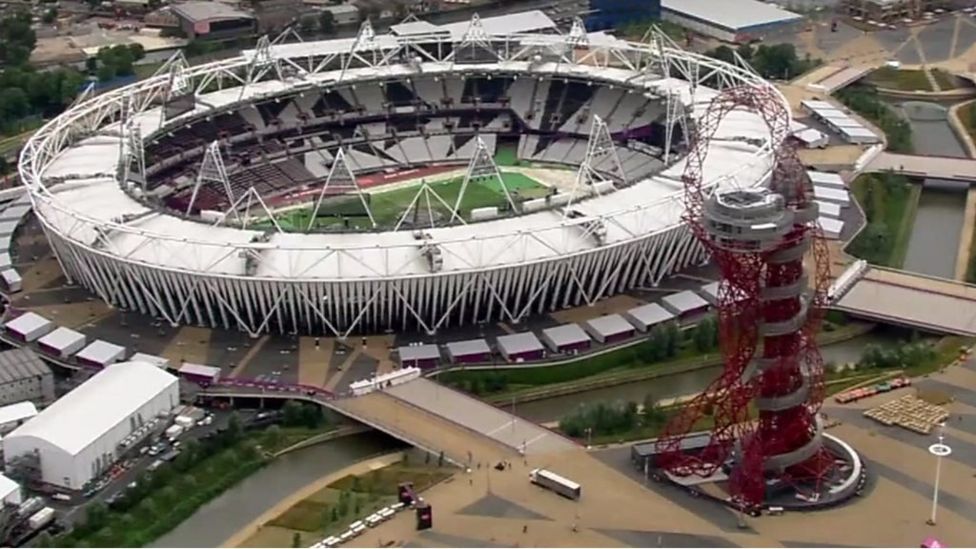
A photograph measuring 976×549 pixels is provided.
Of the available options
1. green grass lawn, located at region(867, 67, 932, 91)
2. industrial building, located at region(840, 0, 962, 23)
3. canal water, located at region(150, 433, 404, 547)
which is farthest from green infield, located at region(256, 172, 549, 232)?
industrial building, located at region(840, 0, 962, 23)

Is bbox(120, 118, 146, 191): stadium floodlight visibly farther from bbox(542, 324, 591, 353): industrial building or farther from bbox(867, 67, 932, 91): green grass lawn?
bbox(867, 67, 932, 91): green grass lawn

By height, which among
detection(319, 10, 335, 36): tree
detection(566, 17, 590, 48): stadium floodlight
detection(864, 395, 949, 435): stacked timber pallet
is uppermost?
detection(566, 17, 590, 48): stadium floodlight

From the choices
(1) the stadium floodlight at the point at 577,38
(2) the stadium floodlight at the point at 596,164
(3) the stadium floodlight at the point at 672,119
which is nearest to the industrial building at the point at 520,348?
(2) the stadium floodlight at the point at 596,164

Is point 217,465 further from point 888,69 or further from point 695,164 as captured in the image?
point 888,69

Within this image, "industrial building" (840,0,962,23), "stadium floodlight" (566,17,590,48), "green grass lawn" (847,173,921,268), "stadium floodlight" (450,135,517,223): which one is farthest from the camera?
"industrial building" (840,0,962,23)

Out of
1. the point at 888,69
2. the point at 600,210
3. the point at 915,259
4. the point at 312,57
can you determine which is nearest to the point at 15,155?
the point at 312,57

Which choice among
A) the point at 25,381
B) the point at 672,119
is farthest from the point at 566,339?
the point at 672,119

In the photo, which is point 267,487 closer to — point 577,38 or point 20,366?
point 20,366
